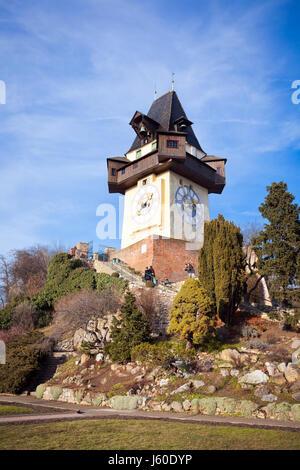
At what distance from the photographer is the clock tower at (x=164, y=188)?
2564cm

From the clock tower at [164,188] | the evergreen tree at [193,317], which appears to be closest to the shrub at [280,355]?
the evergreen tree at [193,317]

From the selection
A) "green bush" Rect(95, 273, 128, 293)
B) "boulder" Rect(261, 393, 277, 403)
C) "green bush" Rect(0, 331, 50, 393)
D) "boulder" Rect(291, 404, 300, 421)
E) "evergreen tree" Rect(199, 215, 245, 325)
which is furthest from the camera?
"green bush" Rect(95, 273, 128, 293)

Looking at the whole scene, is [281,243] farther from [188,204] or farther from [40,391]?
[188,204]

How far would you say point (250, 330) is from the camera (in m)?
15.0

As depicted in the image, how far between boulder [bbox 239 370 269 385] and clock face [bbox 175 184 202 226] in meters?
18.3

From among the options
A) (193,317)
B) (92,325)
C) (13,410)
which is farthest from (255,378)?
(92,325)

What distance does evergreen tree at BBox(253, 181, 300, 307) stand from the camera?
1608 cm

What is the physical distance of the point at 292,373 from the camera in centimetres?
1073

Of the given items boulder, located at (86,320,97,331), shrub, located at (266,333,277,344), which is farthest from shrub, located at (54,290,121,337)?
shrub, located at (266,333,277,344)

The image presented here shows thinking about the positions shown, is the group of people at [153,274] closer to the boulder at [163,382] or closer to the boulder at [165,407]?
the boulder at [163,382]

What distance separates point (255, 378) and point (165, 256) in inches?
571

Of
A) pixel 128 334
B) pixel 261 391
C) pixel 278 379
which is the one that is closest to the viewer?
pixel 261 391

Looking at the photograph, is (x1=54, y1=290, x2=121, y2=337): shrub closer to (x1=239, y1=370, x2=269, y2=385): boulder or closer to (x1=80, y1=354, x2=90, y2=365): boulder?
(x1=80, y1=354, x2=90, y2=365): boulder

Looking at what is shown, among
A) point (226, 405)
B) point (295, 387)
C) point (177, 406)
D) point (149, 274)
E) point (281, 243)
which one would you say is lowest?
point (177, 406)
